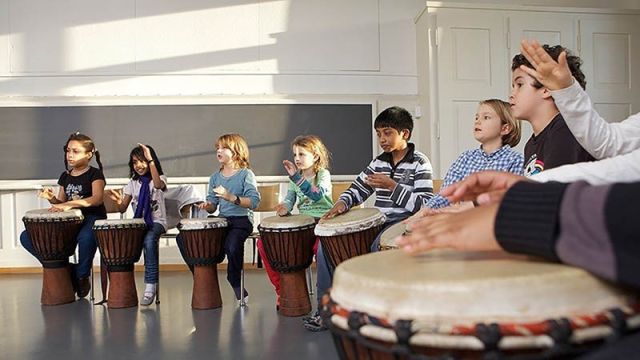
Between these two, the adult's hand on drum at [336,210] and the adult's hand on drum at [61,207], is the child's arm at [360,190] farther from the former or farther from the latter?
the adult's hand on drum at [61,207]

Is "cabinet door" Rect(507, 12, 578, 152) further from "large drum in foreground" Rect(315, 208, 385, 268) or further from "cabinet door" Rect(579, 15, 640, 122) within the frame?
"large drum in foreground" Rect(315, 208, 385, 268)

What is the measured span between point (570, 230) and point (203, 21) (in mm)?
5345

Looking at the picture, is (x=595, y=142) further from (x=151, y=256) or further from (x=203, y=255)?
(x=151, y=256)

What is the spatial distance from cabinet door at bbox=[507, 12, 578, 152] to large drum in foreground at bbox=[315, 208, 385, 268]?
121 inches

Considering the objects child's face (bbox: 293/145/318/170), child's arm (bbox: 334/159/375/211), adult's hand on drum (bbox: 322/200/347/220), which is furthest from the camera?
child's face (bbox: 293/145/318/170)

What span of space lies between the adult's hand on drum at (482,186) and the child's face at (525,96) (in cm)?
101

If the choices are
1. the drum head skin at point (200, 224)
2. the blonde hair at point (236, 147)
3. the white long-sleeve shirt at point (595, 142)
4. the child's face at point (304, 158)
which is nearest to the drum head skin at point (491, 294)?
the white long-sleeve shirt at point (595, 142)

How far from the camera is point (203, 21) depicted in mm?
5770

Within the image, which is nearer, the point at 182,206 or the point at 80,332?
the point at 80,332

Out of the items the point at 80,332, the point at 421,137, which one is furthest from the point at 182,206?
the point at 421,137

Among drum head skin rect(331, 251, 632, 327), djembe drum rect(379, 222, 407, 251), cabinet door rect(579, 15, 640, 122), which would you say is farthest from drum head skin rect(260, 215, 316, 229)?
cabinet door rect(579, 15, 640, 122)

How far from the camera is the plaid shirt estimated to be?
274 cm

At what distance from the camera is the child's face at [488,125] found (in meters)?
2.81

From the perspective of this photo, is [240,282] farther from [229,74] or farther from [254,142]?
[229,74]
